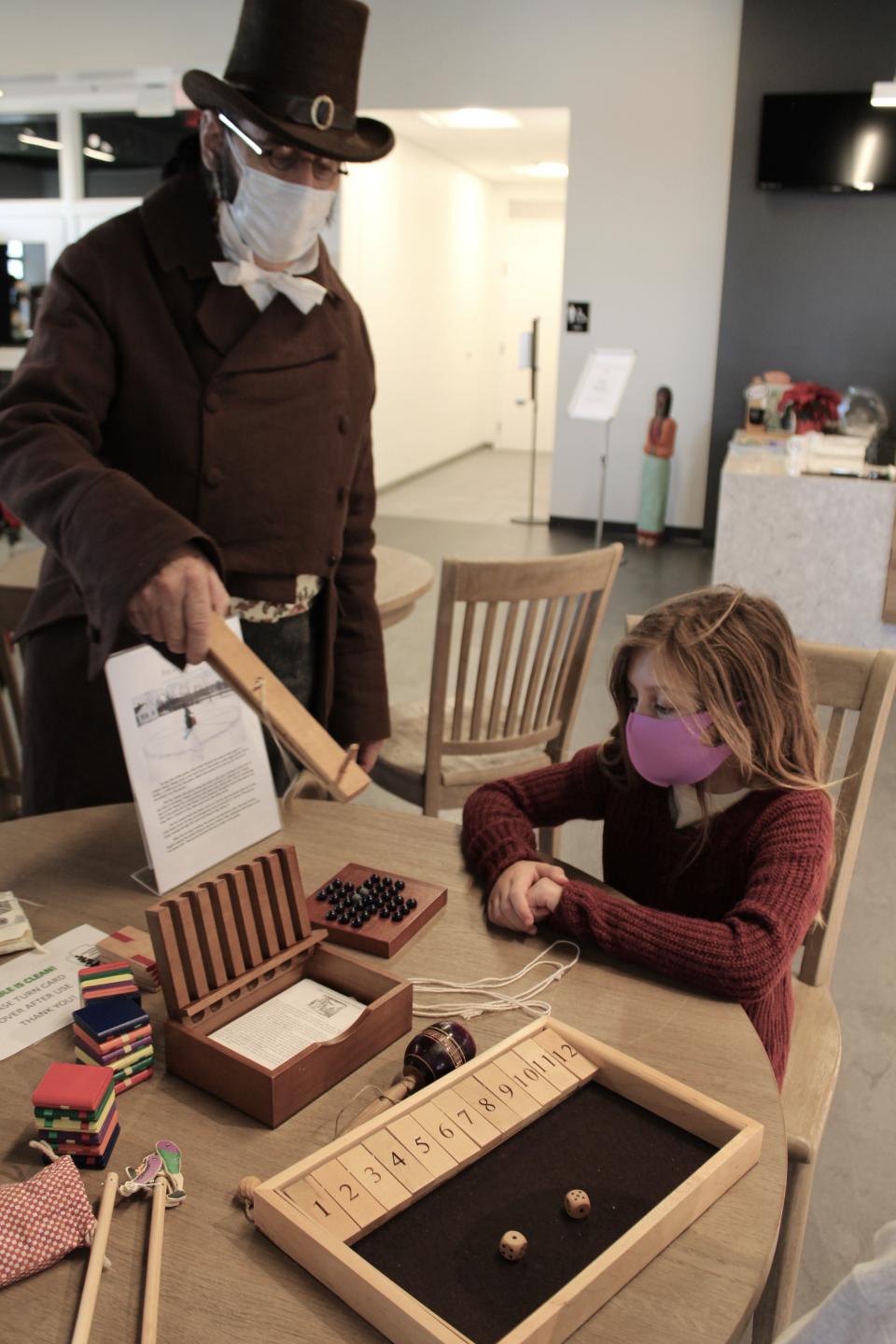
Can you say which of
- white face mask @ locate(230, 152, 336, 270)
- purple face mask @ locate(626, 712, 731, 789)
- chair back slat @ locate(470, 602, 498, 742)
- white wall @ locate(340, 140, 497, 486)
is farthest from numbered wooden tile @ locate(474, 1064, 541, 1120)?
white wall @ locate(340, 140, 497, 486)

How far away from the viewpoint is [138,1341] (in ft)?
2.39

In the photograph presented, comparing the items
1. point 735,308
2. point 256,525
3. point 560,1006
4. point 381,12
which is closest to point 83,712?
point 256,525

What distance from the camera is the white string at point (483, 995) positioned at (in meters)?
1.10

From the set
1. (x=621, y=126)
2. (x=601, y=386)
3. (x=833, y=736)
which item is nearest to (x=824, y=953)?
(x=833, y=736)

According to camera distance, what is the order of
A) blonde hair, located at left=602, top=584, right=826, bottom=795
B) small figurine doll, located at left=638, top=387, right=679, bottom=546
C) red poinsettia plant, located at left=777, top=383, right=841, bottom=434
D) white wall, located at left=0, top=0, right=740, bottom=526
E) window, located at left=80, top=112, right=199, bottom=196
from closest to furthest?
blonde hair, located at left=602, top=584, right=826, bottom=795 → red poinsettia plant, located at left=777, top=383, right=841, bottom=434 → white wall, located at left=0, top=0, right=740, bottom=526 → small figurine doll, located at left=638, top=387, right=679, bottom=546 → window, located at left=80, top=112, right=199, bottom=196

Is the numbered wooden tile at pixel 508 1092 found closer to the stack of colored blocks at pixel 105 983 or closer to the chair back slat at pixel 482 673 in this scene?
the stack of colored blocks at pixel 105 983

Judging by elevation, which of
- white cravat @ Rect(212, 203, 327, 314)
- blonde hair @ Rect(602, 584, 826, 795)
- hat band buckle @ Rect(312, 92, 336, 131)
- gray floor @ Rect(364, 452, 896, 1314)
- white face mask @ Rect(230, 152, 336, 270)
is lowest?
gray floor @ Rect(364, 452, 896, 1314)

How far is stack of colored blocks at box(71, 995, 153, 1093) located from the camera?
0.97 metres

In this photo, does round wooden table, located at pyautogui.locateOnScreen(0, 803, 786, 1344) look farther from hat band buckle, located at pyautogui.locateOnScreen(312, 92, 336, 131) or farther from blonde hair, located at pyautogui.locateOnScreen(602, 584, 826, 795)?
hat band buckle, located at pyautogui.locateOnScreen(312, 92, 336, 131)

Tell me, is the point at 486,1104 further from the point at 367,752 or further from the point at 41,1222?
the point at 367,752

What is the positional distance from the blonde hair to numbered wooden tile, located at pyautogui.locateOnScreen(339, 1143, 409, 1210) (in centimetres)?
62

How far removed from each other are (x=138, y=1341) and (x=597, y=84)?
719 centimetres

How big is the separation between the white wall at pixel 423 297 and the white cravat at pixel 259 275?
5.94 m

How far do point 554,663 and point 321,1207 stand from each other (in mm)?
1590
